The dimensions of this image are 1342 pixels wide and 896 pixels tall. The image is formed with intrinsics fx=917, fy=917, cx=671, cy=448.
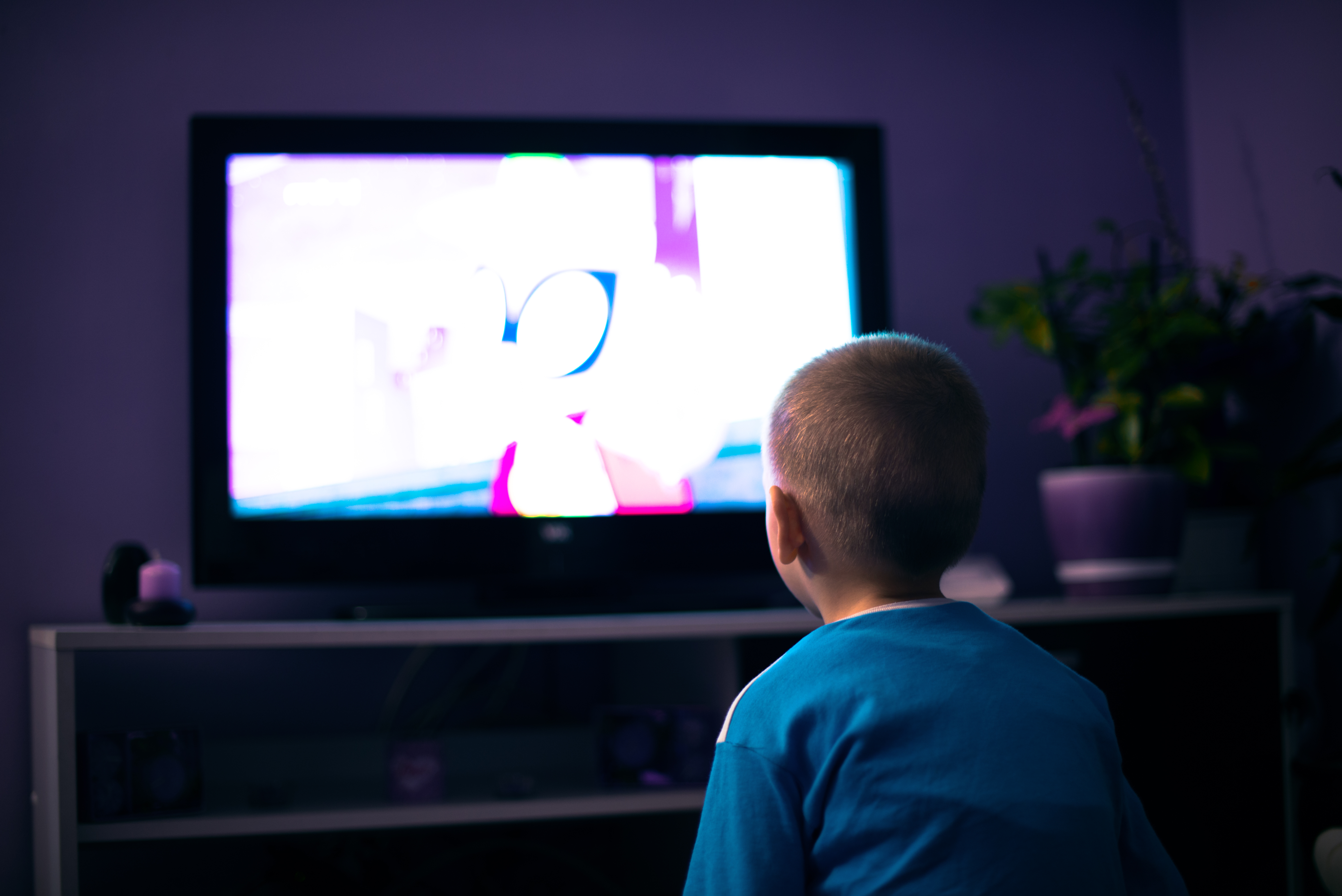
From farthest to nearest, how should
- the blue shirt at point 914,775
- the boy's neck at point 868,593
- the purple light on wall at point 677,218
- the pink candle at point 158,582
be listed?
the purple light on wall at point 677,218 < the pink candle at point 158,582 < the boy's neck at point 868,593 < the blue shirt at point 914,775

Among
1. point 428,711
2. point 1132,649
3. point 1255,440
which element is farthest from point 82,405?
point 1255,440

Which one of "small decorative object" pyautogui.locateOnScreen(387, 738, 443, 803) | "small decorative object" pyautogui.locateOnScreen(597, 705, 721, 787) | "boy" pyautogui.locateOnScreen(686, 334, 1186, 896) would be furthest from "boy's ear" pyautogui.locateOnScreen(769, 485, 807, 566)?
"small decorative object" pyautogui.locateOnScreen(387, 738, 443, 803)

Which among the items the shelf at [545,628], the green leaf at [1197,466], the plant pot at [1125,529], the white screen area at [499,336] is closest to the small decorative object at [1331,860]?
the shelf at [545,628]

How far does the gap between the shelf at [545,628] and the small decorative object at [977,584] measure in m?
0.10

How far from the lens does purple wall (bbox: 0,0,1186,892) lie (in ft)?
5.36

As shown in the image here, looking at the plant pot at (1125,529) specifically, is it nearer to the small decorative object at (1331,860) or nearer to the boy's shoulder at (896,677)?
the small decorative object at (1331,860)

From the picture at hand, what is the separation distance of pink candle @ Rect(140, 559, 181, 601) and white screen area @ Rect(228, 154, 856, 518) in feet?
0.74

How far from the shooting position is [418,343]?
1.50 metres

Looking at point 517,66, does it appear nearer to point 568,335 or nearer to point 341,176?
point 341,176

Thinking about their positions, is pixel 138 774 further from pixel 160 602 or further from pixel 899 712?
pixel 899 712

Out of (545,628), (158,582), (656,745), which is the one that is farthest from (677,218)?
(158,582)

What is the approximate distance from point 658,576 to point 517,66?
1.05m

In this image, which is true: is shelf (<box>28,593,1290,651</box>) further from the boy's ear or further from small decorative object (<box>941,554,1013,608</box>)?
the boy's ear

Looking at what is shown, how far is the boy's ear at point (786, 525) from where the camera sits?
711mm
